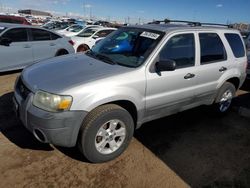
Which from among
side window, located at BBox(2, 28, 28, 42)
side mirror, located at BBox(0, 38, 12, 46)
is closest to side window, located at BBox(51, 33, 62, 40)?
side window, located at BBox(2, 28, 28, 42)

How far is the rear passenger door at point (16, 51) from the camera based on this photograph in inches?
273

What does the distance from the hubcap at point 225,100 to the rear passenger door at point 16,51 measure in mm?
5569

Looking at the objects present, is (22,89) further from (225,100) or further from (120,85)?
(225,100)

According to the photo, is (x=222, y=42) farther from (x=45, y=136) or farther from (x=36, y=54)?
(x=36, y=54)

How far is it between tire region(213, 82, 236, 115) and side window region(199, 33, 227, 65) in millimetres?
603

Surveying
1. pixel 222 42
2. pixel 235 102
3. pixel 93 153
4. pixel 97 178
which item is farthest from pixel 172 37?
pixel 235 102

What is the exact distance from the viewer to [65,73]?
128 inches

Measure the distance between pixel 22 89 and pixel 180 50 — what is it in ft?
7.78

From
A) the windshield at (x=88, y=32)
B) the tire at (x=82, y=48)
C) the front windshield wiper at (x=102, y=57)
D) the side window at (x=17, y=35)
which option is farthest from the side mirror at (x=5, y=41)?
the windshield at (x=88, y=32)

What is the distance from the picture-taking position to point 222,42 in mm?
4664

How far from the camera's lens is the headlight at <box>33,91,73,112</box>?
9.27 feet

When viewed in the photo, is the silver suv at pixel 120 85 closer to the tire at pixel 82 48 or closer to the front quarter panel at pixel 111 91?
the front quarter panel at pixel 111 91

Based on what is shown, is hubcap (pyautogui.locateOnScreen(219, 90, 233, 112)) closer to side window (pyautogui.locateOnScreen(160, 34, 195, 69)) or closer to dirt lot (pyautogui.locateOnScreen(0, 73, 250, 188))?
dirt lot (pyautogui.locateOnScreen(0, 73, 250, 188))

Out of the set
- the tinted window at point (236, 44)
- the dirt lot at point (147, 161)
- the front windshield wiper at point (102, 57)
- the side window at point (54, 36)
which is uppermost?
the tinted window at point (236, 44)
